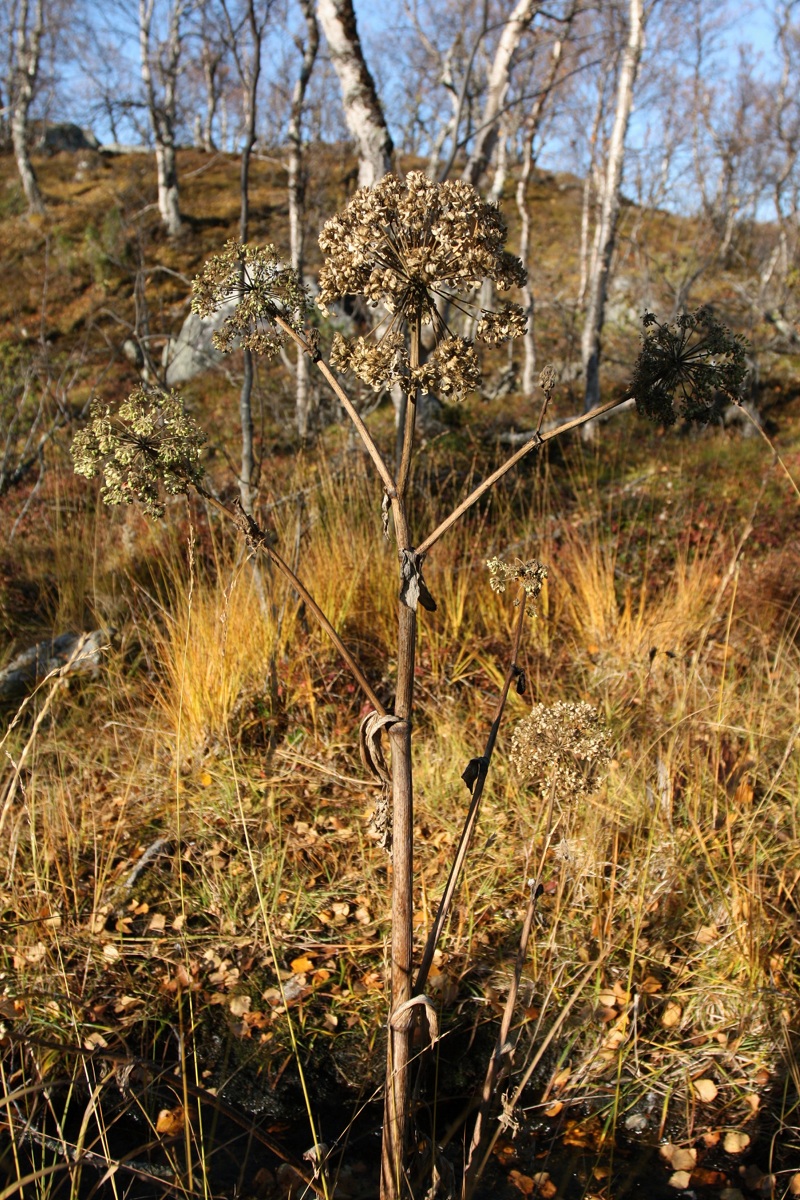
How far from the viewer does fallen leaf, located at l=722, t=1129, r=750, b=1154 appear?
6.86 feet

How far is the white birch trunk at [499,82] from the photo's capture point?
7035mm

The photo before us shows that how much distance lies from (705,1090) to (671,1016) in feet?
0.66

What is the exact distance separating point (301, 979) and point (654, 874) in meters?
1.21

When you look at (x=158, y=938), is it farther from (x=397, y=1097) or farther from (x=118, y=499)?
(x=118, y=499)

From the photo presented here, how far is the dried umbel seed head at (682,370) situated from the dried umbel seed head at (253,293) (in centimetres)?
57

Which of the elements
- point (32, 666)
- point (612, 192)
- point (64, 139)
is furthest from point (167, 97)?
point (32, 666)

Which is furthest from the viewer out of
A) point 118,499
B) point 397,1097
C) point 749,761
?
point 749,761

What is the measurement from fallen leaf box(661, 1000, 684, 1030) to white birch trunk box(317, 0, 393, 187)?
17.4ft

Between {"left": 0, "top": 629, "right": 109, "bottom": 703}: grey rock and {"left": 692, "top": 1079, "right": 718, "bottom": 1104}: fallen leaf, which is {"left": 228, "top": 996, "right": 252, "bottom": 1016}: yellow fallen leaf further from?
{"left": 0, "top": 629, "right": 109, "bottom": 703}: grey rock

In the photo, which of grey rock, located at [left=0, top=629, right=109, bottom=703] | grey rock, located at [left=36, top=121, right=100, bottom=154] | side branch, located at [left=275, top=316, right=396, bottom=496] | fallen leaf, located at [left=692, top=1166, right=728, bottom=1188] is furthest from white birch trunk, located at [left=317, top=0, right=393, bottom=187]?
grey rock, located at [left=36, top=121, right=100, bottom=154]

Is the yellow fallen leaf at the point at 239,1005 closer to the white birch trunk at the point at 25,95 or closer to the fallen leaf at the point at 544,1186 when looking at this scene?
the fallen leaf at the point at 544,1186

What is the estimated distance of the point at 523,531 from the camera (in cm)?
550

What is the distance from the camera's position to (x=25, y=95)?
68.3 feet

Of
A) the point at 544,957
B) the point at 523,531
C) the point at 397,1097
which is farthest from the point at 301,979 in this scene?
the point at 523,531
